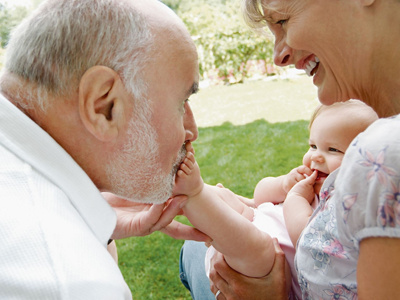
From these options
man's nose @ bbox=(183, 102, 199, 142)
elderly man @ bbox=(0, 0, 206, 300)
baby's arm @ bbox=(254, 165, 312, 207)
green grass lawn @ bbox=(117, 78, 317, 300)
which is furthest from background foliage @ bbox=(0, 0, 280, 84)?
elderly man @ bbox=(0, 0, 206, 300)

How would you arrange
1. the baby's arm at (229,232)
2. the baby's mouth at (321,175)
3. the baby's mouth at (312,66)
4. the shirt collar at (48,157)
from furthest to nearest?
the baby's mouth at (321,175) < the baby's arm at (229,232) < the baby's mouth at (312,66) < the shirt collar at (48,157)

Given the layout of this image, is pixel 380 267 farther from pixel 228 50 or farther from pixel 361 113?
pixel 228 50

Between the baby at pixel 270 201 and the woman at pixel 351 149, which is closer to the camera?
the woman at pixel 351 149

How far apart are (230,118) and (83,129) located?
22.4ft

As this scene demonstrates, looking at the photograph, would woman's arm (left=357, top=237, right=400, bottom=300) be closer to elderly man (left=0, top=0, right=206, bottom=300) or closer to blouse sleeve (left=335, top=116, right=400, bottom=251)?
blouse sleeve (left=335, top=116, right=400, bottom=251)

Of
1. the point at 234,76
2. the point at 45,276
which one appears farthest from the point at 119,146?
the point at 234,76

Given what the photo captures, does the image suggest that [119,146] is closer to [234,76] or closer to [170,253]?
[170,253]

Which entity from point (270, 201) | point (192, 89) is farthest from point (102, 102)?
point (270, 201)

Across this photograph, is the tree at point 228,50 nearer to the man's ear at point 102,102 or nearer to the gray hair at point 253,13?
the gray hair at point 253,13

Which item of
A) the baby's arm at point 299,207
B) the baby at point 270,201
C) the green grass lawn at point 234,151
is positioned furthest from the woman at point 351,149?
the green grass lawn at point 234,151

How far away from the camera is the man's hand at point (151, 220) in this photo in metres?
1.72

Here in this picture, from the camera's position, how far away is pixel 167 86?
4.47 feet

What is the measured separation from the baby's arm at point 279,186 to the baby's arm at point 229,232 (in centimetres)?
52

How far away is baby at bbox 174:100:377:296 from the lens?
1.78 m
